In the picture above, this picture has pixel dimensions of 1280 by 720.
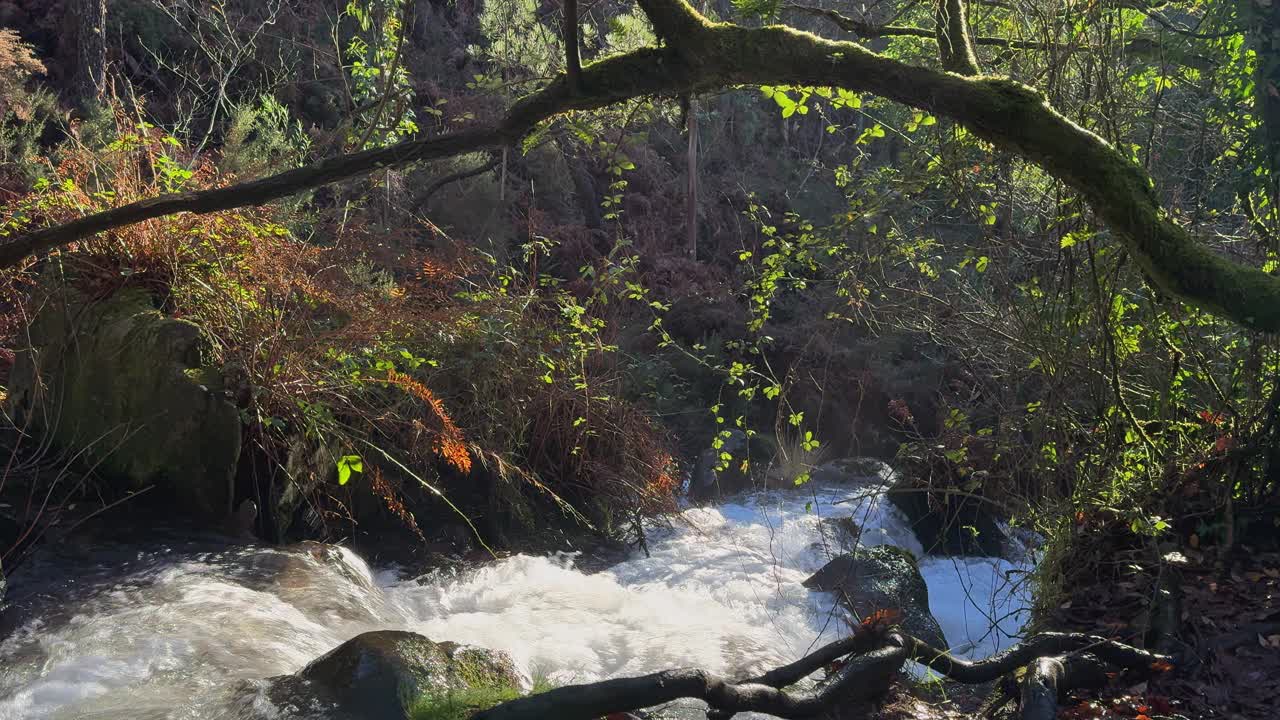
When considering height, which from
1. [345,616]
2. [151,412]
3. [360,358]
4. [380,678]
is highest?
[360,358]

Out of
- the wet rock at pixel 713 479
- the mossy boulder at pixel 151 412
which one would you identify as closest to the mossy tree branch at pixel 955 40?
the mossy boulder at pixel 151 412

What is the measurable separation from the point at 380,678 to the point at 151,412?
9.60 feet

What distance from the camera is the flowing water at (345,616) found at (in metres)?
4.28

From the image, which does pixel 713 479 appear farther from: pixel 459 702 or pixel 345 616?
pixel 459 702

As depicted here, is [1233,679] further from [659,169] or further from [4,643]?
[659,169]

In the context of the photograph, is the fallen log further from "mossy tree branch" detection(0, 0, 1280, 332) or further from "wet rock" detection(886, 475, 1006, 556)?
"wet rock" detection(886, 475, 1006, 556)

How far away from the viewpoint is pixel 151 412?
6094mm

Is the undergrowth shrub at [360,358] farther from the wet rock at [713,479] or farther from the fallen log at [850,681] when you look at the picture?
the wet rock at [713,479]

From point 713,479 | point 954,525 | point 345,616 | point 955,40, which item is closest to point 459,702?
point 345,616

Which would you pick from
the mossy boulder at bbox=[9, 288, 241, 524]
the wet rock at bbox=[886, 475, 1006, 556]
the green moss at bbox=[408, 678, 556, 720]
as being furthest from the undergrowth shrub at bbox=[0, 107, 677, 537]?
the wet rock at bbox=[886, 475, 1006, 556]

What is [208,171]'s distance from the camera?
6.96 metres

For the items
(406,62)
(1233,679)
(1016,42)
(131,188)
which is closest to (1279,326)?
(1233,679)

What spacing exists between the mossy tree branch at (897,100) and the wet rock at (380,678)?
2.13m

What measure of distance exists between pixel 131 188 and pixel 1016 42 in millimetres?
5660
